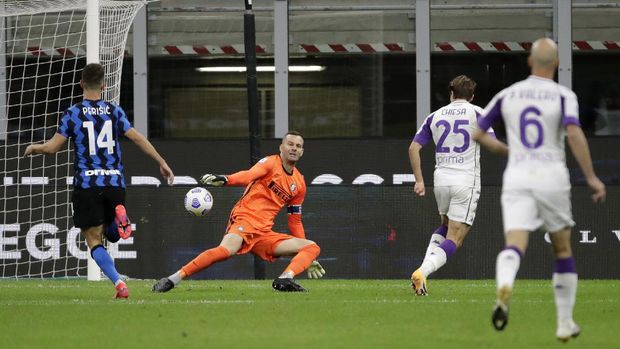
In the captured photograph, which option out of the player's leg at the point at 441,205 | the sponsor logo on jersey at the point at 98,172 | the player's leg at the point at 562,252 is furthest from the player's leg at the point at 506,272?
the sponsor logo on jersey at the point at 98,172

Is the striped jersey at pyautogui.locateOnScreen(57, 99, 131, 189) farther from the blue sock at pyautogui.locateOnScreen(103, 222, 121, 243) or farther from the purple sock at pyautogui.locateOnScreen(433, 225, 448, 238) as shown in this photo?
the purple sock at pyautogui.locateOnScreen(433, 225, 448, 238)

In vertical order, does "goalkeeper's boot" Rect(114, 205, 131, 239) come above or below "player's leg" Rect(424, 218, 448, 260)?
above

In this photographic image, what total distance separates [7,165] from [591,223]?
7.33m

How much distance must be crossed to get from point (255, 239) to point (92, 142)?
1898 millimetres

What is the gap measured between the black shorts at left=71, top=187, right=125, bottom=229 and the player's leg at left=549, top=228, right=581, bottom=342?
15.0ft

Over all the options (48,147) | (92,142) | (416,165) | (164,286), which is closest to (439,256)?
(416,165)

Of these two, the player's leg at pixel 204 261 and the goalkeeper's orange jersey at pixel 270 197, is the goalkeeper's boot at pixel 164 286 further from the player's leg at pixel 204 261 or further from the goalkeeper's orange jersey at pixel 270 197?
the goalkeeper's orange jersey at pixel 270 197

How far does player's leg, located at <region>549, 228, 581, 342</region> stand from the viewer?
842cm

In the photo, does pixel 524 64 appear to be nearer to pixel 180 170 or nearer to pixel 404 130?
pixel 404 130

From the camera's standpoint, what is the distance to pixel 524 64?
2145 cm

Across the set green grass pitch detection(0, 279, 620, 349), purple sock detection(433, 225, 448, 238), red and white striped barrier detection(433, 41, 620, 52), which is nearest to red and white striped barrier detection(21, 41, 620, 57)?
red and white striped barrier detection(433, 41, 620, 52)

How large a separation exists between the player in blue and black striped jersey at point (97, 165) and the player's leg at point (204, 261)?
59 cm

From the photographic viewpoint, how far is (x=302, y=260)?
12930 millimetres

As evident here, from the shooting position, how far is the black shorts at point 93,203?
11.9 meters
